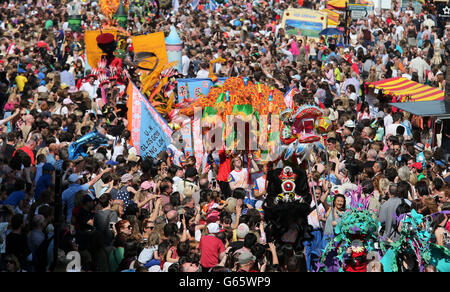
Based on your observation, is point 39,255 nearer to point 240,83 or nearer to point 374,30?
point 240,83

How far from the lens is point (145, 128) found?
13.6 metres

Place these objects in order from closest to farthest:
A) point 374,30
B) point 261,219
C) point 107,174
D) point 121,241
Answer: point 121,241 → point 261,219 → point 107,174 → point 374,30

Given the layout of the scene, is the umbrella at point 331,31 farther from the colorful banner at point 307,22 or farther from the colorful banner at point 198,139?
the colorful banner at point 198,139

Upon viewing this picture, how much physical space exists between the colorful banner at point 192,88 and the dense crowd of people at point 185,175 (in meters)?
1.04

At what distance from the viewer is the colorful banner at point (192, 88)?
1543 cm

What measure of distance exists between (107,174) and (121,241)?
2411 mm

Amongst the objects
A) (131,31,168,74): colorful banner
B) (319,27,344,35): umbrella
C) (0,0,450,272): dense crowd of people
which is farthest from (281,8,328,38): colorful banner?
(131,31,168,74): colorful banner

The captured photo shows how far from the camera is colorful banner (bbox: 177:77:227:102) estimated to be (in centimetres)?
1543

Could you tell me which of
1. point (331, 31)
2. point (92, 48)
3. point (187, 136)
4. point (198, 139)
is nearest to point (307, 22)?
point (331, 31)

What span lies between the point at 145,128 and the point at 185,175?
2.59 m

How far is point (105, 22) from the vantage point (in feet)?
88.7

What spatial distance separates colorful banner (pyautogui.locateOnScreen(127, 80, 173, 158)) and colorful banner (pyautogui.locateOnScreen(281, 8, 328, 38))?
470 inches

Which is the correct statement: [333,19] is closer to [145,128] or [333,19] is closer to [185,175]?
[145,128]
